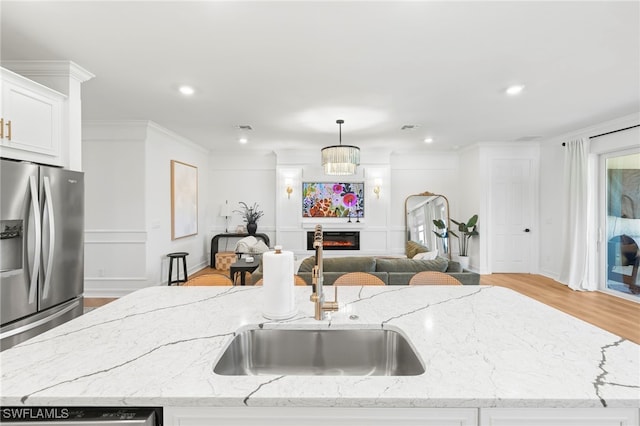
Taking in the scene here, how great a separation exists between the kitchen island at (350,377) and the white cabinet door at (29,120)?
5.57 feet

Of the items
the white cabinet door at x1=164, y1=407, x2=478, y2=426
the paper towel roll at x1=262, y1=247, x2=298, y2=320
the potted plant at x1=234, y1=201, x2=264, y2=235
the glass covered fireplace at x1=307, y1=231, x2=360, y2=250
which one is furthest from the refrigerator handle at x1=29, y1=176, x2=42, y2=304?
the glass covered fireplace at x1=307, y1=231, x2=360, y2=250

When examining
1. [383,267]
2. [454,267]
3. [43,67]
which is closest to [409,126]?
[454,267]

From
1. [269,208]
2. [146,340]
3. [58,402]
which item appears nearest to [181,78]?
[146,340]

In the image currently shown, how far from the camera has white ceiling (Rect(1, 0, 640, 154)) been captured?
6.42 feet

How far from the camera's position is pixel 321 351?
4.17ft

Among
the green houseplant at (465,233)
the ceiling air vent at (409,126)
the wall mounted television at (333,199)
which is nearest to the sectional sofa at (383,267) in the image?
the ceiling air vent at (409,126)

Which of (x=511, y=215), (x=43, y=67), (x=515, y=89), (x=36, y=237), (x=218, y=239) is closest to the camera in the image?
(x=36, y=237)

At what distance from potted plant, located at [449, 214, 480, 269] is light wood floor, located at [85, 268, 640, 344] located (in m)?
0.72

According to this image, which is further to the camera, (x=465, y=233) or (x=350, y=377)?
(x=465, y=233)

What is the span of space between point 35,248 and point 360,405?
2420 mm

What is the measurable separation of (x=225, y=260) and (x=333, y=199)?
2.55 m

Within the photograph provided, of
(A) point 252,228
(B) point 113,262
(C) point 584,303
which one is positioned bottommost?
(C) point 584,303

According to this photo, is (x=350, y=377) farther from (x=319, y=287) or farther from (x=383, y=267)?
(x=383, y=267)

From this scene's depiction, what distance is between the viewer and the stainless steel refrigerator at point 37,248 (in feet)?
6.38
